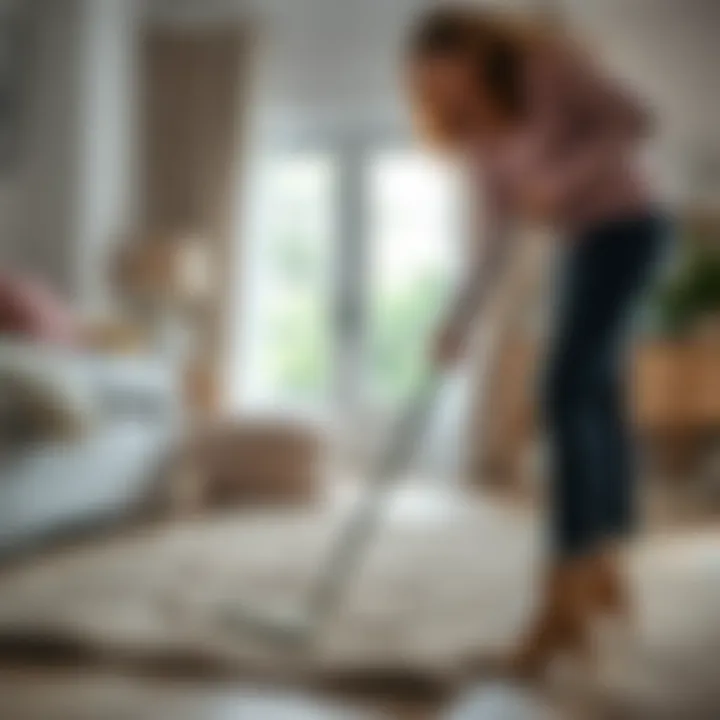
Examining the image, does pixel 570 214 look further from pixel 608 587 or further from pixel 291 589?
pixel 291 589

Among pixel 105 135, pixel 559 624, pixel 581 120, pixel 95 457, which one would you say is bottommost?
pixel 559 624

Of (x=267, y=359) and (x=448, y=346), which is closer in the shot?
(x=448, y=346)

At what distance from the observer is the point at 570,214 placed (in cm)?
80

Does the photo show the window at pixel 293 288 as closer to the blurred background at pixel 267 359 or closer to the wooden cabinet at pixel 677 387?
the blurred background at pixel 267 359

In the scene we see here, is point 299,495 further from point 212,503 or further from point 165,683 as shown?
point 165,683

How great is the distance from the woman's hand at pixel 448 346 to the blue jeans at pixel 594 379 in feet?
0.23

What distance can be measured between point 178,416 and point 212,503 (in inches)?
4.5

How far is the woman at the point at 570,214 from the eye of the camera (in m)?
0.77

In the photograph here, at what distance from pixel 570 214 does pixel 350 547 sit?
14.4 inches

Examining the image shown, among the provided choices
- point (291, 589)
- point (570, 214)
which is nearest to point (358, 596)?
point (291, 589)

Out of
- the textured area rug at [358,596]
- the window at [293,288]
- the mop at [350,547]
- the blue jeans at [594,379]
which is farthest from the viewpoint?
the window at [293,288]

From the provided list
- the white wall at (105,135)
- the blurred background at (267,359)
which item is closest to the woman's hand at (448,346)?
the blurred background at (267,359)

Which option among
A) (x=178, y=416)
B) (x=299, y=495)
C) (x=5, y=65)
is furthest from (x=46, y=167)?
(x=299, y=495)

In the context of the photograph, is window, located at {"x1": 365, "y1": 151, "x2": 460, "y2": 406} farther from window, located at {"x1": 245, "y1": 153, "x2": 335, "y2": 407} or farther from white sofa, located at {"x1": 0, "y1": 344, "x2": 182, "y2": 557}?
white sofa, located at {"x1": 0, "y1": 344, "x2": 182, "y2": 557}
